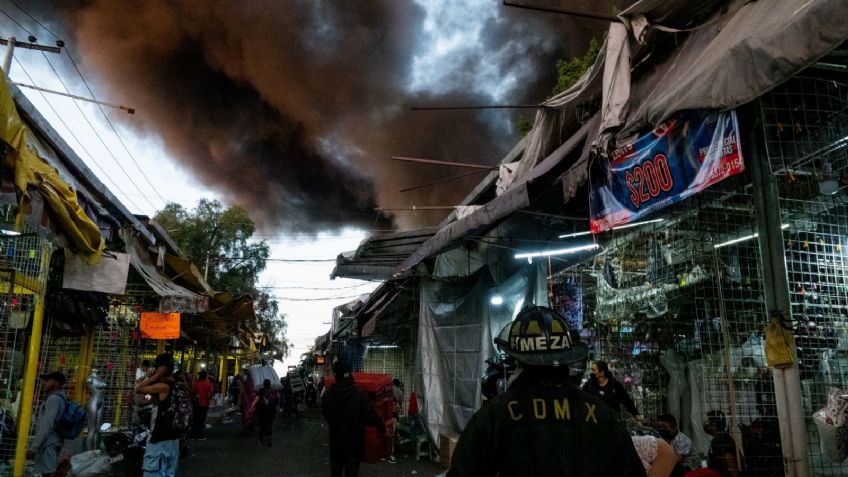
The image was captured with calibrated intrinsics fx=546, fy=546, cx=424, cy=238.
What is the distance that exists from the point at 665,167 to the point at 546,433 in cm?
282

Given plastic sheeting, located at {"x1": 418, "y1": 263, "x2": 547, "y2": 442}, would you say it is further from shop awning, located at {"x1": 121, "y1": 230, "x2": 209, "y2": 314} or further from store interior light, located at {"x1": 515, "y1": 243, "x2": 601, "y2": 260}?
shop awning, located at {"x1": 121, "y1": 230, "x2": 209, "y2": 314}

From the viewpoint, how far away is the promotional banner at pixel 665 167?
374 cm

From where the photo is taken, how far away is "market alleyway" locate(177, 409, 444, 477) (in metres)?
9.74

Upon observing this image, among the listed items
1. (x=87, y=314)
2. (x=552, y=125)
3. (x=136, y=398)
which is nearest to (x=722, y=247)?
(x=552, y=125)

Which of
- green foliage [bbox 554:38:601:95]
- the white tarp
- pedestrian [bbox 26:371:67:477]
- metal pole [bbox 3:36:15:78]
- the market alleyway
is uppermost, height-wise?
green foliage [bbox 554:38:601:95]

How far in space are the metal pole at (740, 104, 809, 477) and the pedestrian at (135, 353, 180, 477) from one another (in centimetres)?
649

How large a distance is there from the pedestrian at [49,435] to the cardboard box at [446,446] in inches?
223

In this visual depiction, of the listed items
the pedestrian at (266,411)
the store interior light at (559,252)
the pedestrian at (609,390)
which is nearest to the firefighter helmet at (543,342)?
the pedestrian at (609,390)

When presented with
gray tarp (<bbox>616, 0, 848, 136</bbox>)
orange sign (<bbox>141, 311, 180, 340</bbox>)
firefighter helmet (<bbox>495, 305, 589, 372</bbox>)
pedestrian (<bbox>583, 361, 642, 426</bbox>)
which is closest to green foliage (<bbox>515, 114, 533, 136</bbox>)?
orange sign (<bbox>141, 311, 180, 340</bbox>)

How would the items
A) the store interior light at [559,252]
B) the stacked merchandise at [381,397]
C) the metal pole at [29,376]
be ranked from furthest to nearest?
the store interior light at [559,252] < the metal pole at [29,376] < the stacked merchandise at [381,397]

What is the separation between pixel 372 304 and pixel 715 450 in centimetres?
1136

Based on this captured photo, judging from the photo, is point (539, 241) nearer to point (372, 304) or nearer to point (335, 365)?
point (335, 365)

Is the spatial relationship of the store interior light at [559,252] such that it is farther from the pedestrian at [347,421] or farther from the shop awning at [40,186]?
the shop awning at [40,186]

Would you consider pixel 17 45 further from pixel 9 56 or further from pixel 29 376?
pixel 29 376
